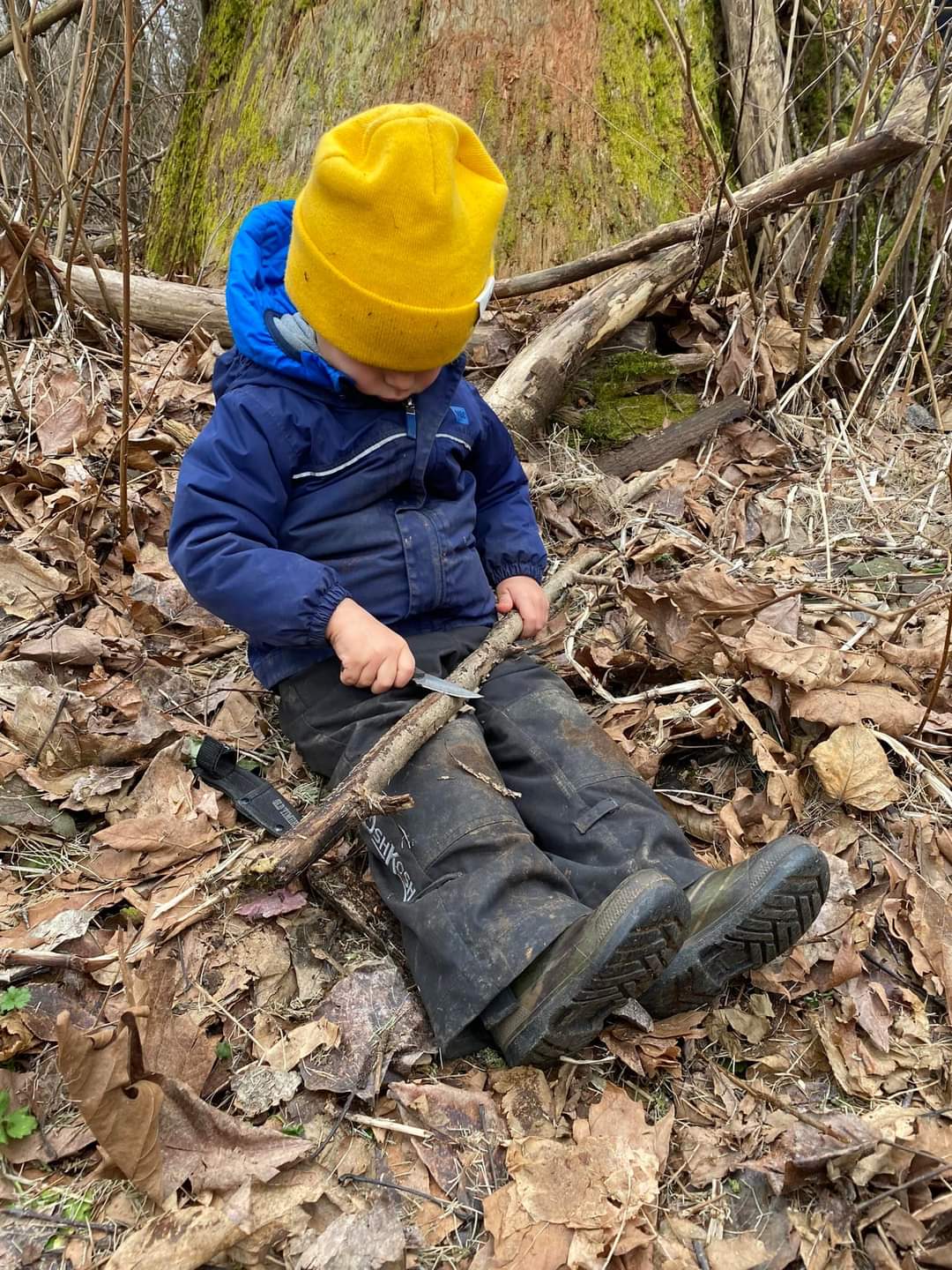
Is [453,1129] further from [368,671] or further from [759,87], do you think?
[759,87]

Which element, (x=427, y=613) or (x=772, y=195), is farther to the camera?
(x=772, y=195)

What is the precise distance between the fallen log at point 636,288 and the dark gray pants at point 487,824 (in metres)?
1.50

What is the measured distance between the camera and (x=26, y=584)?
3143mm

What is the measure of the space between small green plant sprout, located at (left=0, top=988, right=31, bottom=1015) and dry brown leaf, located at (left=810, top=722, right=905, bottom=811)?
198 centimetres

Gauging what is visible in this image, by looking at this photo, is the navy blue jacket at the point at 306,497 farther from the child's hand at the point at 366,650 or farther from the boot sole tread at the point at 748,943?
the boot sole tread at the point at 748,943

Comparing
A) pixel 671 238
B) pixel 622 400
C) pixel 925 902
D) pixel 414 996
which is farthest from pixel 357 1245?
pixel 671 238

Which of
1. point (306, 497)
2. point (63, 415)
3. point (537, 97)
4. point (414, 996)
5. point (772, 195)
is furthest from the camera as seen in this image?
point (537, 97)

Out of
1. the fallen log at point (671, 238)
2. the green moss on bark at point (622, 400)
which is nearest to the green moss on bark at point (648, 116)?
the fallen log at point (671, 238)

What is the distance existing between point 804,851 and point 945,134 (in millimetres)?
3629

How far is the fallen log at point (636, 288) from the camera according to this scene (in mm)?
3830

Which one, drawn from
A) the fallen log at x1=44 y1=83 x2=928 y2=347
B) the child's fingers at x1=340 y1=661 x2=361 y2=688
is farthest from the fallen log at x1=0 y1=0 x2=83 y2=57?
the child's fingers at x1=340 y1=661 x2=361 y2=688

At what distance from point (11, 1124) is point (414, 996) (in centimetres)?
82

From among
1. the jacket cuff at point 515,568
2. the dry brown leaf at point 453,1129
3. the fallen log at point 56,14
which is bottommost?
the dry brown leaf at point 453,1129

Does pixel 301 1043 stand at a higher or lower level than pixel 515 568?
lower
